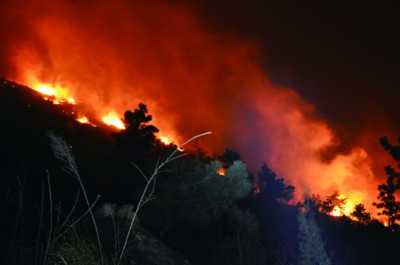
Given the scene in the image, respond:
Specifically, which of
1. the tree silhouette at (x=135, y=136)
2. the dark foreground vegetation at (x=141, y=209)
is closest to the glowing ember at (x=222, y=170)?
the dark foreground vegetation at (x=141, y=209)

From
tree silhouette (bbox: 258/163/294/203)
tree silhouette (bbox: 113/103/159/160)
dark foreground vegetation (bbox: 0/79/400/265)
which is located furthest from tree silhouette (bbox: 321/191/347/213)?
tree silhouette (bbox: 113/103/159/160)

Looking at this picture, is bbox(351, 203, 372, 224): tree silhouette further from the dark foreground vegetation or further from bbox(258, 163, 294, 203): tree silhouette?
bbox(258, 163, 294, 203): tree silhouette

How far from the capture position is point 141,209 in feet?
68.5

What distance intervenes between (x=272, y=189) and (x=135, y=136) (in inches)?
742

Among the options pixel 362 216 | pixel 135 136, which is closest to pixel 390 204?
pixel 362 216

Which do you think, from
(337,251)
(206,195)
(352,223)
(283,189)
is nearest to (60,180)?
(206,195)

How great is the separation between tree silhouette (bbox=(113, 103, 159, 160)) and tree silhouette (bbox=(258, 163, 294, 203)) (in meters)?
15.9

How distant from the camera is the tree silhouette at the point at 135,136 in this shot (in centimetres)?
3347

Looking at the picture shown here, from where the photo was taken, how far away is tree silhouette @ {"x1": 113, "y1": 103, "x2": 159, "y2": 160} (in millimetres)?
33469

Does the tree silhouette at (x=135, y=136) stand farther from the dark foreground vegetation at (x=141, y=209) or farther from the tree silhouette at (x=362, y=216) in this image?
the tree silhouette at (x=362, y=216)

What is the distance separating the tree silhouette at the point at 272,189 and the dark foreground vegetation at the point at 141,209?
0.14 metres

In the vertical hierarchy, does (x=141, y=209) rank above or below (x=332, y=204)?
below

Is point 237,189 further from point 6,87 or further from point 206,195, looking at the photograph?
point 6,87

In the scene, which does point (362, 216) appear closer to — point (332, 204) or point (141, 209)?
point (332, 204)
